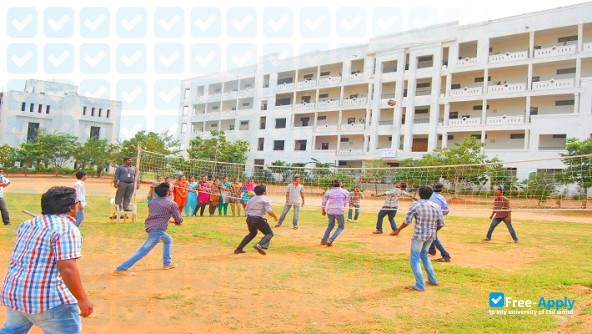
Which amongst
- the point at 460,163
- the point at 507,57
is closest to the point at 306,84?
the point at 507,57

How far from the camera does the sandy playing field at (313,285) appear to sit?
5020mm

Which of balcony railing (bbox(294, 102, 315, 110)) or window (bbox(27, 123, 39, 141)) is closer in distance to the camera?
balcony railing (bbox(294, 102, 315, 110))

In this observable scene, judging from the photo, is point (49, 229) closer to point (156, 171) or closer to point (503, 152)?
point (156, 171)

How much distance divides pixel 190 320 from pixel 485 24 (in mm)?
35063

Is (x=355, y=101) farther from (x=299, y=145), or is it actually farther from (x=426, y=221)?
(x=426, y=221)

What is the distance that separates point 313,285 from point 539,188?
18.9 m

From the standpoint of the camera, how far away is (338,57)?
4172 centimetres

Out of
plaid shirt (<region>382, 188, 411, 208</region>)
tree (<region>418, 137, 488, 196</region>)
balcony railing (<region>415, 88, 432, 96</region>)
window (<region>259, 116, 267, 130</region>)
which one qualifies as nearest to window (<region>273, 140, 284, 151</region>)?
window (<region>259, 116, 267, 130</region>)

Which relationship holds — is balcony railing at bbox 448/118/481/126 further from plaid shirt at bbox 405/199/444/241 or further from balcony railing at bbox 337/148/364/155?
plaid shirt at bbox 405/199/444/241

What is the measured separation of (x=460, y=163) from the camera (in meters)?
27.1

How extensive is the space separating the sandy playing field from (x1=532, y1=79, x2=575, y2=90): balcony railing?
22.1 meters

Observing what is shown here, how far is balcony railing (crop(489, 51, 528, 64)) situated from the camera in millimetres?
31481

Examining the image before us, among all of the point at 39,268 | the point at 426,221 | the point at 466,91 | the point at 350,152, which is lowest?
the point at 39,268

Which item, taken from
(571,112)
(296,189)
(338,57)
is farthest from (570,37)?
(296,189)
